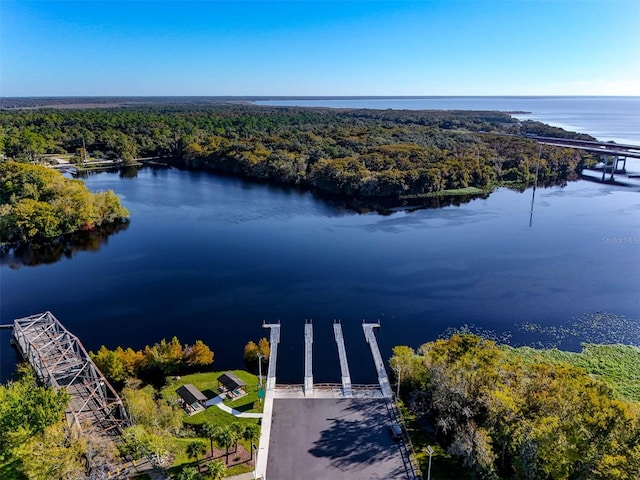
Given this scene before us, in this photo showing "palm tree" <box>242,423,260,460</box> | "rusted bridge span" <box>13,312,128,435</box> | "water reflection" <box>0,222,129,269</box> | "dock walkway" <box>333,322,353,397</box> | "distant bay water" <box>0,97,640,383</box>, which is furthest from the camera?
"water reflection" <box>0,222,129,269</box>

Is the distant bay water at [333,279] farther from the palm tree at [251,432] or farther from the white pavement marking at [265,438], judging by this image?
the palm tree at [251,432]

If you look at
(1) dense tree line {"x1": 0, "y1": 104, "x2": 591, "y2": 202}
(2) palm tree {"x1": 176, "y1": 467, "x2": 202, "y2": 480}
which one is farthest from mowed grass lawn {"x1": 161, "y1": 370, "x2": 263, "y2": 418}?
(1) dense tree line {"x1": 0, "y1": 104, "x2": 591, "y2": 202}

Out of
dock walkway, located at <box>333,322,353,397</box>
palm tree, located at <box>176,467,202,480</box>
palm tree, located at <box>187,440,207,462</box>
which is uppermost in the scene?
palm tree, located at <box>176,467,202,480</box>

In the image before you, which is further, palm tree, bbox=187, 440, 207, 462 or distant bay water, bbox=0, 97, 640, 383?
distant bay water, bbox=0, 97, 640, 383

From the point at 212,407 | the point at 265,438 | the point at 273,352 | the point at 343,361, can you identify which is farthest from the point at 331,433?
the point at 273,352

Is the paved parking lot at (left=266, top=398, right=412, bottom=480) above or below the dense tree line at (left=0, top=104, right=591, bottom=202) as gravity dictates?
below

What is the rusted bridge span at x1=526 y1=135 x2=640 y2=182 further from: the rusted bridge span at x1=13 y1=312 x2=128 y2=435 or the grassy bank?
the rusted bridge span at x1=13 y1=312 x2=128 y2=435

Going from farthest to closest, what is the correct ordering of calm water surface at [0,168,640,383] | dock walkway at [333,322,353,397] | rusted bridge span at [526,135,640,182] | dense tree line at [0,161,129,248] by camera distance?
rusted bridge span at [526,135,640,182] → dense tree line at [0,161,129,248] → calm water surface at [0,168,640,383] → dock walkway at [333,322,353,397]
